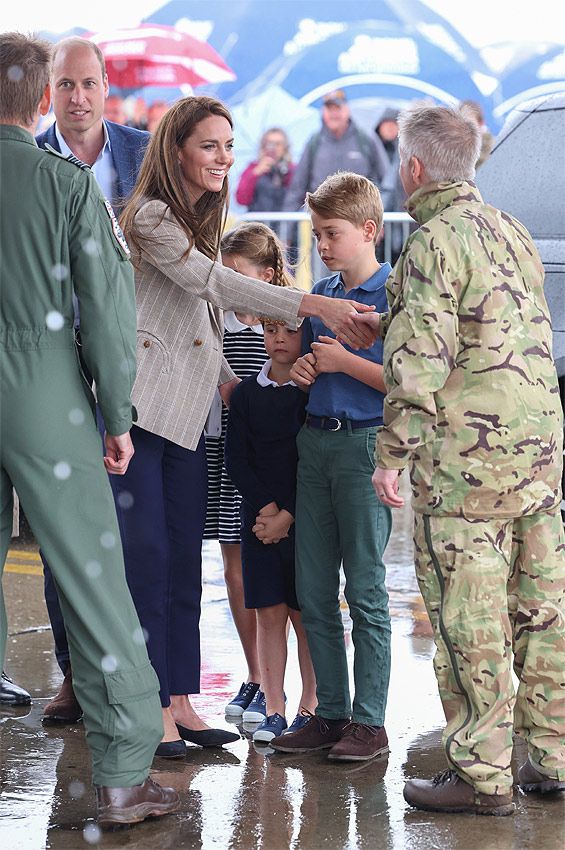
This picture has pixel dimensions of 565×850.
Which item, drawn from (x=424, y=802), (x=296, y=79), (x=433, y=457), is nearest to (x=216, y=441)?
(x=433, y=457)

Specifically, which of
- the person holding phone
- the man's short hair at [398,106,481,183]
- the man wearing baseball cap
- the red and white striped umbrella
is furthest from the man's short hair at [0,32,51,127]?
the red and white striped umbrella

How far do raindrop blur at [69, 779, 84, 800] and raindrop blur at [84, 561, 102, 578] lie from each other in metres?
0.74

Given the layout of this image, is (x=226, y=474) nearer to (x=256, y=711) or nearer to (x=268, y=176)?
(x=256, y=711)

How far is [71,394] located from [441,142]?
1.18 metres

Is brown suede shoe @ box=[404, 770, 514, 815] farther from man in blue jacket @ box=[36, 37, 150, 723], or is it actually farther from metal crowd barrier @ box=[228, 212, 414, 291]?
metal crowd barrier @ box=[228, 212, 414, 291]

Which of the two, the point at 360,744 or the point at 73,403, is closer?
the point at 73,403

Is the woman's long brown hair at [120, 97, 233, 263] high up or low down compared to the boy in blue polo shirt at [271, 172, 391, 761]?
up

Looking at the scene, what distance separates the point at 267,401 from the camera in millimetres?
4156

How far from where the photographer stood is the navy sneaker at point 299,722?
13.5ft

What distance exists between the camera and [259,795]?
3.60m

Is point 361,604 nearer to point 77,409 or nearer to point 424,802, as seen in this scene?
point 424,802

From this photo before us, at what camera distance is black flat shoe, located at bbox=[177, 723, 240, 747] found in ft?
13.4

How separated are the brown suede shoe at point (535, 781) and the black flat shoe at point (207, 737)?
0.94m

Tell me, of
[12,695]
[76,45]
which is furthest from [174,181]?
[12,695]
